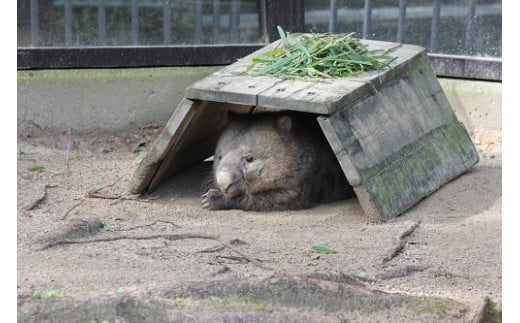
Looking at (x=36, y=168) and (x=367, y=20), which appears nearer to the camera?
(x=36, y=168)

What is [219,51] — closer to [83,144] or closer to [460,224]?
[83,144]

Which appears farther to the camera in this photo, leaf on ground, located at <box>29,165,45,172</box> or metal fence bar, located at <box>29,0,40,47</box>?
metal fence bar, located at <box>29,0,40,47</box>

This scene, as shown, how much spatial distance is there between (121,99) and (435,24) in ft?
9.38

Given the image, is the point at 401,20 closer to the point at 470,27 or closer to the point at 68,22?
the point at 470,27

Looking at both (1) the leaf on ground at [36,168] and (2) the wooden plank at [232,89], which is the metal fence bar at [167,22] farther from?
(2) the wooden plank at [232,89]

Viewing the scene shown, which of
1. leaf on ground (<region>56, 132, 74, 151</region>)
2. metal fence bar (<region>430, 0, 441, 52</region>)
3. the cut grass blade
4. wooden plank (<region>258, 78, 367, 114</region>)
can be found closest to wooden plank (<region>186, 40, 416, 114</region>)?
wooden plank (<region>258, 78, 367, 114</region>)

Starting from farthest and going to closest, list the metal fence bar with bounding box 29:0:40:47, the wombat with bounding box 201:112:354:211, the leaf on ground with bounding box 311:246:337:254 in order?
the metal fence bar with bounding box 29:0:40:47 < the wombat with bounding box 201:112:354:211 < the leaf on ground with bounding box 311:246:337:254

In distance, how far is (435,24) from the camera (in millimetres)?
7430

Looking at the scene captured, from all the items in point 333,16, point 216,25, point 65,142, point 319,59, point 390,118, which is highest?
point 333,16

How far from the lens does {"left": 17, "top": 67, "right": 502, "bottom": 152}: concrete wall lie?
23.0 feet

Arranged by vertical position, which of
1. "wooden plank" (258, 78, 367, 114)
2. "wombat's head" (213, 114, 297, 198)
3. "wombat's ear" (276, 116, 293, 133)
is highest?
"wooden plank" (258, 78, 367, 114)

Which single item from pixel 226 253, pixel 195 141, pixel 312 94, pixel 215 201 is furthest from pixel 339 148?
pixel 195 141

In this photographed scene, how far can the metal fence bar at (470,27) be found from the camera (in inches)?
285

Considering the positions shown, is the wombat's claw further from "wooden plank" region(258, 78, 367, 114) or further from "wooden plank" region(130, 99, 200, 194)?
"wooden plank" region(258, 78, 367, 114)
